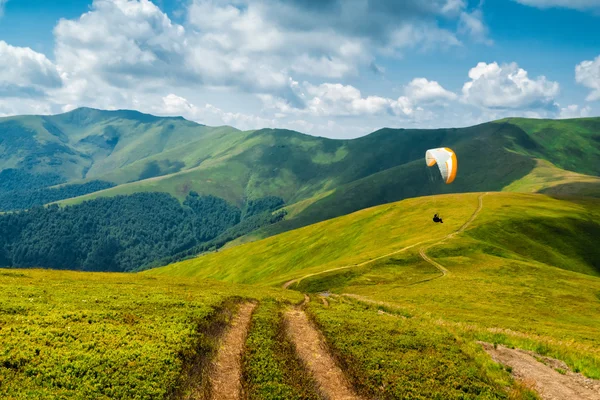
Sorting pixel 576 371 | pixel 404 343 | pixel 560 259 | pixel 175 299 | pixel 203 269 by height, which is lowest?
pixel 203 269

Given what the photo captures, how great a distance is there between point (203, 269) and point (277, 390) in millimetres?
135707

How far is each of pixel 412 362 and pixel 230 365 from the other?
41.7 ft

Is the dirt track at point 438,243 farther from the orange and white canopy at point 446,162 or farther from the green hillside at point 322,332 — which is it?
the orange and white canopy at point 446,162

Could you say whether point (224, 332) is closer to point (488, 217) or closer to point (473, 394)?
point (473, 394)

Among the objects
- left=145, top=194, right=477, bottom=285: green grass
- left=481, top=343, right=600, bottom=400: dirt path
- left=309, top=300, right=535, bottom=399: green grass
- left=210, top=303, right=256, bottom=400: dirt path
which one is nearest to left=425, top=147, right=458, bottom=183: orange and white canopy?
left=145, top=194, right=477, bottom=285: green grass

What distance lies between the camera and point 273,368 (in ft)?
77.0

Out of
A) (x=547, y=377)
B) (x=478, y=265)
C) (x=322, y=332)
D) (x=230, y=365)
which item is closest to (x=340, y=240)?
(x=478, y=265)

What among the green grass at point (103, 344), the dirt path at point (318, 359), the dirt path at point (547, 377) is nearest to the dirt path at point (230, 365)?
the green grass at point (103, 344)

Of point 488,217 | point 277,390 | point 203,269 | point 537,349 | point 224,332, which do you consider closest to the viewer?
point 277,390

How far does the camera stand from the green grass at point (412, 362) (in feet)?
74.7

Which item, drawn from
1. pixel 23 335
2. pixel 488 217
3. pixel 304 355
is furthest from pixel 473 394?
pixel 488 217

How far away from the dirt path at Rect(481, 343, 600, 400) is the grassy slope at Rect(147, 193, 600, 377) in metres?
1.99

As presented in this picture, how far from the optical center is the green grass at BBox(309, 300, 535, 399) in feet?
74.7

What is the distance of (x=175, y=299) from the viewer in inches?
1379
